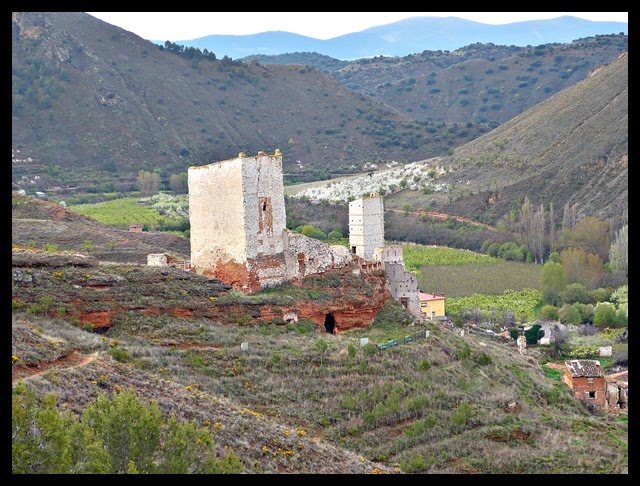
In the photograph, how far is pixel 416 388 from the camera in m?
25.1

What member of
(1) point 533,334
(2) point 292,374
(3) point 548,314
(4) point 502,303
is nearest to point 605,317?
(3) point 548,314

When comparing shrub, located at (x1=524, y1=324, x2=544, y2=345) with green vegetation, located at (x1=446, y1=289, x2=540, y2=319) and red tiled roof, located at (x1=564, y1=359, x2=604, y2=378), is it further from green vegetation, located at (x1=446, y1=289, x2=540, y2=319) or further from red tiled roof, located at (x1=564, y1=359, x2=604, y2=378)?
red tiled roof, located at (x1=564, y1=359, x2=604, y2=378)

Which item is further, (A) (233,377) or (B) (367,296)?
(B) (367,296)

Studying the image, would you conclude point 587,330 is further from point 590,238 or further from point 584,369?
point 590,238

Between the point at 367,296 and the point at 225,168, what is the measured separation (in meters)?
4.67

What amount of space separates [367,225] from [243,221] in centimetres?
561

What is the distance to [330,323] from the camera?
2833 cm

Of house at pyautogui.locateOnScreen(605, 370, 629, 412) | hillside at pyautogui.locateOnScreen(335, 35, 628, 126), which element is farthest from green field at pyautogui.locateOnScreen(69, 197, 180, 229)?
hillside at pyautogui.locateOnScreen(335, 35, 628, 126)

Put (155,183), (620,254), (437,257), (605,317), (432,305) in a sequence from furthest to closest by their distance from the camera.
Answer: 1. (155,183)
2. (437,257)
3. (620,254)
4. (605,317)
5. (432,305)

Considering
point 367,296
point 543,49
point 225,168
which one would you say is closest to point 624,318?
point 367,296

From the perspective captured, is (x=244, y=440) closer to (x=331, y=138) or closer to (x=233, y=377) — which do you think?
(x=233, y=377)

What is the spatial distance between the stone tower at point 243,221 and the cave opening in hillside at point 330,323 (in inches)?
58.6

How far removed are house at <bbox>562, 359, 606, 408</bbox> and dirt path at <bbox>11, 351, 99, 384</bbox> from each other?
1725 cm

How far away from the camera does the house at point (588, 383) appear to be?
34.0 metres
